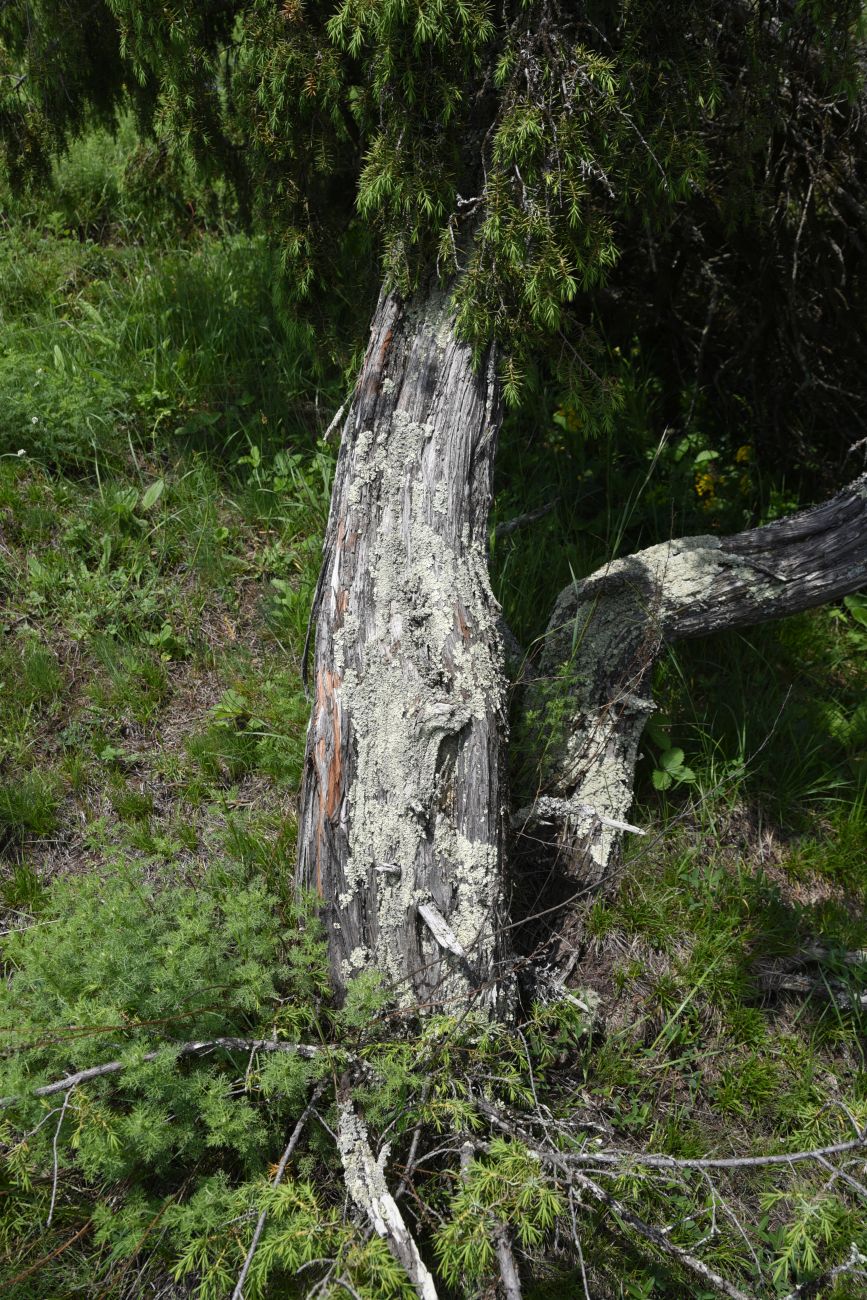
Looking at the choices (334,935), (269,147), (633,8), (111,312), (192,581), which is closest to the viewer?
(334,935)

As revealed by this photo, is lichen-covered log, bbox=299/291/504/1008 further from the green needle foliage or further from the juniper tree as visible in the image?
the green needle foliage

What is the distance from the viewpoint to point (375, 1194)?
226 centimetres

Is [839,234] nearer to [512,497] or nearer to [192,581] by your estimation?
[512,497]

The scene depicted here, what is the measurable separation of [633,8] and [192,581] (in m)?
2.55

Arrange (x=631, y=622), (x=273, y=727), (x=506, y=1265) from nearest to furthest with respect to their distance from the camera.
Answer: (x=506, y=1265) → (x=631, y=622) → (x=273, y=727)

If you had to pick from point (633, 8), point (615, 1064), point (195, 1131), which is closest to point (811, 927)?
point (615, 1064)

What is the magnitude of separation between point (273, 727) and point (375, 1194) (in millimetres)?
1661

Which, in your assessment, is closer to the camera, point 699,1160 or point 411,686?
point 699,1160

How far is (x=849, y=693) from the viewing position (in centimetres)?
402

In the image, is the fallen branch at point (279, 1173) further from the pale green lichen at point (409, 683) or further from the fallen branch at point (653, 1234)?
the fallen branch at point (653, 1234)

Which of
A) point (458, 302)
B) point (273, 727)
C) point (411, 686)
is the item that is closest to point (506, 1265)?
point (411, 686)

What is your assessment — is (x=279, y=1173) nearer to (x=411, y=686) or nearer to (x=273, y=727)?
(x=411, y=686)

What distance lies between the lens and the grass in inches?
109

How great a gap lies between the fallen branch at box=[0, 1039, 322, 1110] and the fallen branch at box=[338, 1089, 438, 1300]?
0.57 ft
